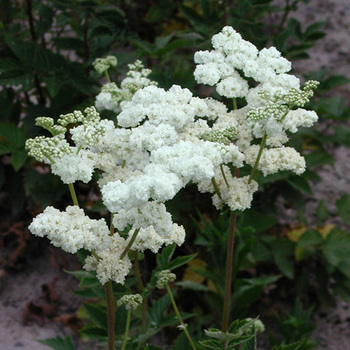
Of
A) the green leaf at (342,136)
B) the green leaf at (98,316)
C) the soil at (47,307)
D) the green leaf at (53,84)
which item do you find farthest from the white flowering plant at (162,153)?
the green leaf at (342,136)

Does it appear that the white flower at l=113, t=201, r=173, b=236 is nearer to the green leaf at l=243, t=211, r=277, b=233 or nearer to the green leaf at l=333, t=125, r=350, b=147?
the green leaf at l=243, t=211, r=277, b=233

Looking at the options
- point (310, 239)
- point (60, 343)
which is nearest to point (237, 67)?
point (60, 343)

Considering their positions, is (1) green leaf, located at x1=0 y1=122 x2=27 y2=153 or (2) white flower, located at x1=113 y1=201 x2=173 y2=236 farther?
(1) green leaf, located at x1=0 y1=122 x2=27 y2=153

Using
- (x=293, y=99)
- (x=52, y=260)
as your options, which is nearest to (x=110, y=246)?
(x=293, y=99)

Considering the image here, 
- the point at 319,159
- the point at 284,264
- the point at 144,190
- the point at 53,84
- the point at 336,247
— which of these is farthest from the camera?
the point at 319,159

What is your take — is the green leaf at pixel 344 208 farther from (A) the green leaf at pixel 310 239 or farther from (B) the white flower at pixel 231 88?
(B) the white flower at pixel 231 88

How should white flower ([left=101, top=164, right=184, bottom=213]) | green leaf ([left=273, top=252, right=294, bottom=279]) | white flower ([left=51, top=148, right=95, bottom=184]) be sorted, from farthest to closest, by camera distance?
green leaf ([left=273, top=252, right=294, bottom=279]) < white flower ([left=51, top=148, right=95, bottom=184]) < white flower ([left=101, top=164, right=184, bottom=213])

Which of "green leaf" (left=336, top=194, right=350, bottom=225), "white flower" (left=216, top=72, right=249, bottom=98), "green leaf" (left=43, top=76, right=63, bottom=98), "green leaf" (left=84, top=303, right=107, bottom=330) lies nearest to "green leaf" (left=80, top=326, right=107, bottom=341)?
"green leaf" (left=84, top=303, right=107, bottom=330)

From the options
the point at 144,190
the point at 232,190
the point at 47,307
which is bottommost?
the point at 47,307

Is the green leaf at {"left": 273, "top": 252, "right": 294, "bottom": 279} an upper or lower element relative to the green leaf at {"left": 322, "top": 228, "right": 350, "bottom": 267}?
lower

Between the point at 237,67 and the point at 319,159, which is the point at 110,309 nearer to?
the point at 237,67
